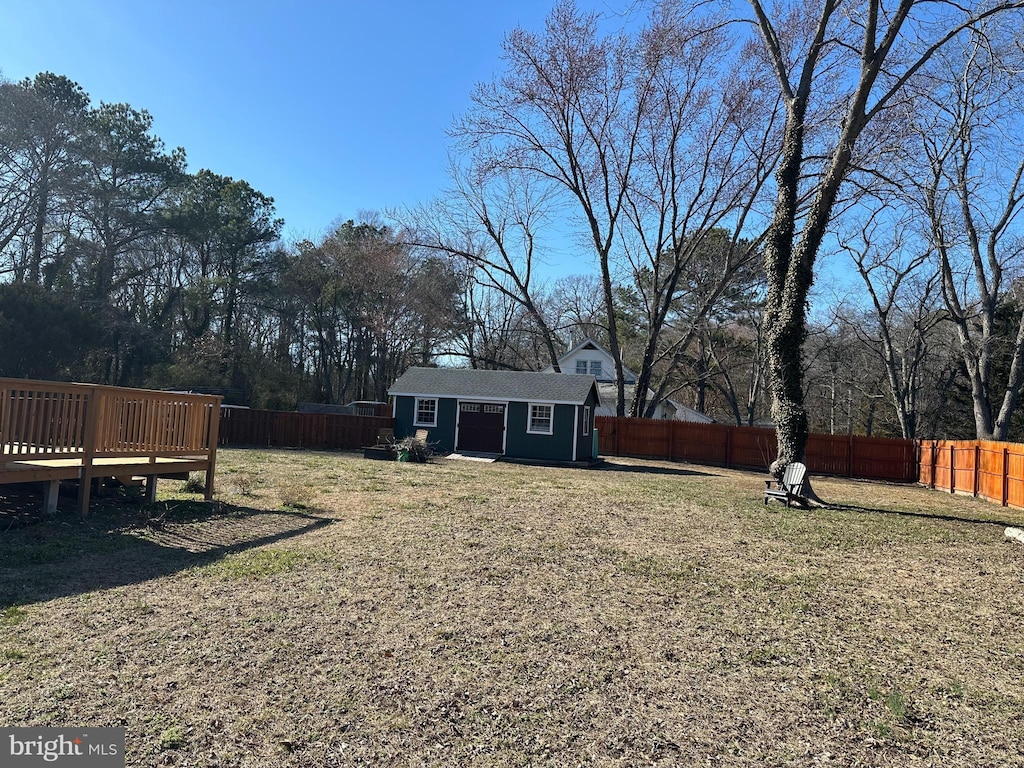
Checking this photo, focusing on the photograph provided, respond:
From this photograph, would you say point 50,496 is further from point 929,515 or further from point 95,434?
point 929,515

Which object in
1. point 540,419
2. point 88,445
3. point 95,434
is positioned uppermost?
point 540,419

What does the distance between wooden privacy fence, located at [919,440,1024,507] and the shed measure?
34.5 ft

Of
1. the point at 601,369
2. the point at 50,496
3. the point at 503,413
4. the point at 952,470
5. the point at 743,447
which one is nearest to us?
the point at 50,496

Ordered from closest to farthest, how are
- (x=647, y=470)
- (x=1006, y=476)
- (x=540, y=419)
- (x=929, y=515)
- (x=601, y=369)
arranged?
(x=929, y=515) → (x=1006, y=476) → (x=647, y=470) → (x=540, y=419) → (x=601, y=369)

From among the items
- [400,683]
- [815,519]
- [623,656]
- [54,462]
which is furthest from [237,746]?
[815,519]

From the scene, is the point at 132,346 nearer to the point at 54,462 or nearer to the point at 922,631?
the point at 54,462

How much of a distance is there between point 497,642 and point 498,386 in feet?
61.1

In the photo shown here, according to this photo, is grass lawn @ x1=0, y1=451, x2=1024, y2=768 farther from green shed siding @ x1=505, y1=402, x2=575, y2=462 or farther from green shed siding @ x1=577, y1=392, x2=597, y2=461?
green shed siding @ x1=577, y1=392, x2=597, y2=461

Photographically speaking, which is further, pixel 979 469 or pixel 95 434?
pixel 979 469

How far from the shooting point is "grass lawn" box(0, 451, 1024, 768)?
2.84 m

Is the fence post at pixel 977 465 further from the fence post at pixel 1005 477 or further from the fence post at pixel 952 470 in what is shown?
the fence post at pixel 1005 477

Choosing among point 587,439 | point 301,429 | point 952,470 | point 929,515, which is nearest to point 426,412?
point 301,429

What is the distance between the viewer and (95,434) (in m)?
7.04

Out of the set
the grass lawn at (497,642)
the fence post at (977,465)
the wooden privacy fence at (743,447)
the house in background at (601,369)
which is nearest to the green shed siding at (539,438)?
the wooden privacy fence at (743,447)
